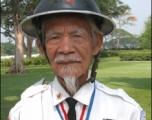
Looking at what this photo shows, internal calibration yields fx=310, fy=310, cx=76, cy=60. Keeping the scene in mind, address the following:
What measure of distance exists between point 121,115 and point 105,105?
10 cm

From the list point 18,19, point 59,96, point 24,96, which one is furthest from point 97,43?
point 18,19

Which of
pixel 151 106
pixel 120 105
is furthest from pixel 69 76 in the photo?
pixel 151 106

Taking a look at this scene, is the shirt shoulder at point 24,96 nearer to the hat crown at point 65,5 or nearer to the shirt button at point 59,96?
the shirt button at point 59,96

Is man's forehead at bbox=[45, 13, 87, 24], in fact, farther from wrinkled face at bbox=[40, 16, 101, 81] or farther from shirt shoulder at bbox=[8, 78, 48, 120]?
shirt shoulder at bbox=[8, 78, 48, 120]

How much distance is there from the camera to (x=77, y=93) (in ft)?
5.47

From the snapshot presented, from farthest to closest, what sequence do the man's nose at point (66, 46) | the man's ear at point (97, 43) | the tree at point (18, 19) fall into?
the tree at point (18, 19)
the man's ear at point (97, 43)
the man's nose at point (66, 46)

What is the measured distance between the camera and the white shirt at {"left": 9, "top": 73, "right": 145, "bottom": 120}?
64.4 inches

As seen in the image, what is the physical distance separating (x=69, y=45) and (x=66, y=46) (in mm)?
17

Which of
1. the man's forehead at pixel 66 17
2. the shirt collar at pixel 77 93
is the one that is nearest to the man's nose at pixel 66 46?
the man's forehead at pixel 66 17

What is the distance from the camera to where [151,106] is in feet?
26.1

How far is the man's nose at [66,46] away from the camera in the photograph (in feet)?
5.19

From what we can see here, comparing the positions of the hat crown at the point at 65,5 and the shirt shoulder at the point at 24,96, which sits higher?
the hat crown at the point at 65,5

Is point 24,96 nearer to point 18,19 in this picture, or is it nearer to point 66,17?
point 66,17

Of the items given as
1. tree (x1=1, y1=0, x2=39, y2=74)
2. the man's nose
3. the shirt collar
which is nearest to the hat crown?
the man's nose
